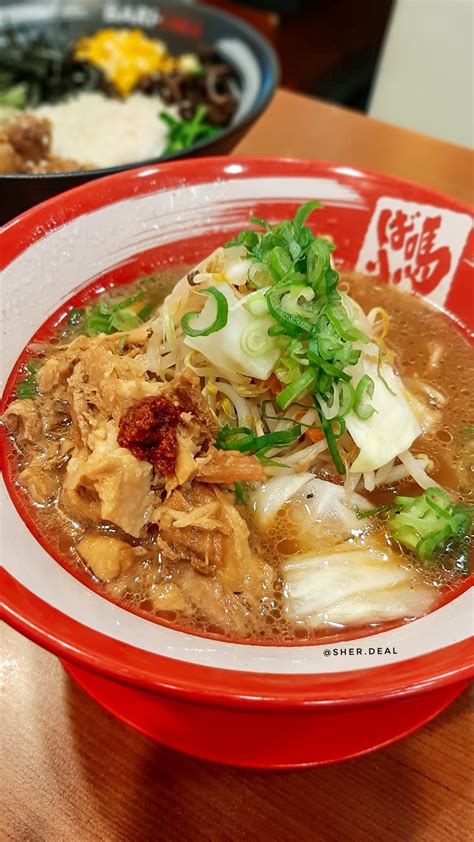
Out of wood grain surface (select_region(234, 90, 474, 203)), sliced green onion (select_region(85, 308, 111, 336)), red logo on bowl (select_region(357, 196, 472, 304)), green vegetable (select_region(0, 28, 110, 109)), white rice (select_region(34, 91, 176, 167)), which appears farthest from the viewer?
green vegetable (select_region(0, 28, 110, 109))

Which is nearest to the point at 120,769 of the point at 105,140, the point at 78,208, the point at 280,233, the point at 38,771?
the point at 38,771

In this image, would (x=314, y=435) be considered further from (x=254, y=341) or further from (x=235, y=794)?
(x=235, y=794)

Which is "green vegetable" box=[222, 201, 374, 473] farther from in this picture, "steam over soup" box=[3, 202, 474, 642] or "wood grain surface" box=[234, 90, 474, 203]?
"wood grain surface" box=[234, 90, 474, 203]

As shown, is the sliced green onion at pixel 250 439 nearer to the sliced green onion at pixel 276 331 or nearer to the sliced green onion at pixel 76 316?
the sliced green onion at pixel 276 331

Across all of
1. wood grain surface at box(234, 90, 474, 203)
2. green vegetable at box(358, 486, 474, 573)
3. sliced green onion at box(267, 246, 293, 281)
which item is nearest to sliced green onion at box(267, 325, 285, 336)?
sliced green onion at box(267, 246, 293, 281)

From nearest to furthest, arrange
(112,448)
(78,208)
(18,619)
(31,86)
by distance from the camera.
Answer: (18,619) → (112,448) → (78,208) → (31,86)

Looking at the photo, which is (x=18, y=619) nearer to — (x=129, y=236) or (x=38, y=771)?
(x=38, y=771)

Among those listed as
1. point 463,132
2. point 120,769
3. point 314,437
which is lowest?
point 120,769
